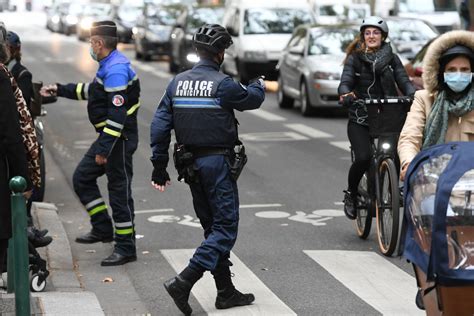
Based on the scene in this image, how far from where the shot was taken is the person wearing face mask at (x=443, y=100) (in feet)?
22.1

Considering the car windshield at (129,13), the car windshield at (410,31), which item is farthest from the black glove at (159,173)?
the car windshield at (129,13)

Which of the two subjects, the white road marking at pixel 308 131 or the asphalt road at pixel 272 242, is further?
the white road marking at pixel 308 131

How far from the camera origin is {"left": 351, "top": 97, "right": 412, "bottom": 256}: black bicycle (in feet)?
31.7

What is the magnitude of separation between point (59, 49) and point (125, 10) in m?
3.17

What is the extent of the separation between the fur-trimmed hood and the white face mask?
7 cm

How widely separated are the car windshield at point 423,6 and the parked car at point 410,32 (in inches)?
356

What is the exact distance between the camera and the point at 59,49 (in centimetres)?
4669

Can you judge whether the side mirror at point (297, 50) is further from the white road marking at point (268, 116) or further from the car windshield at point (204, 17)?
the car windshield at point (204, 17)

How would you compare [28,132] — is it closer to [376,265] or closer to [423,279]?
[423,279]

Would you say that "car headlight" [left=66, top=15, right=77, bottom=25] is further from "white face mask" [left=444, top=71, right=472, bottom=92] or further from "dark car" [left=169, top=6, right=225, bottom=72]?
"white face mask" [left=444, top=71, right=472, bottom=92]

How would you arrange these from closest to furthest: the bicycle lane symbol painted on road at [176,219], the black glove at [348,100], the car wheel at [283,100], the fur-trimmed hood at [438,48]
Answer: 1. the fur-trimmed hood at [438,48]
2. the black glove at [348,100]
3. the bicycle lane symbol painted on road at [176,219]
4. the car wheel at [283,100]

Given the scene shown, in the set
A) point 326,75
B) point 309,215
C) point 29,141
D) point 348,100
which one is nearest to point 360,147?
point 348,100

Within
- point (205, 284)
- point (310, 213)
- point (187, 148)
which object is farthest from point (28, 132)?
point (310, 213)

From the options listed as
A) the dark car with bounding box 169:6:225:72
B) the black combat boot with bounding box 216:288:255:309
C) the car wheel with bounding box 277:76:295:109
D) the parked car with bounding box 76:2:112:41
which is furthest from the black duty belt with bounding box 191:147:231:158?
the parked car with bounding box 76:2:112:41
